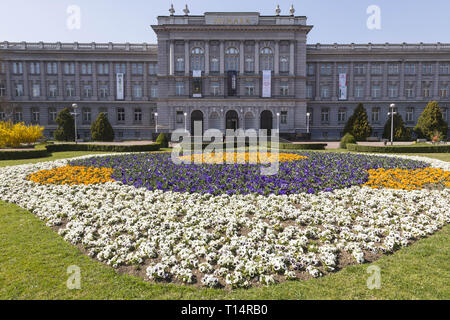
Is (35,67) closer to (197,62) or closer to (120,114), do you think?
(120,114)

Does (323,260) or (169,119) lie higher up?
(169,119)

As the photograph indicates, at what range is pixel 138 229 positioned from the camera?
7.93m

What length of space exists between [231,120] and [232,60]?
10.5 metres

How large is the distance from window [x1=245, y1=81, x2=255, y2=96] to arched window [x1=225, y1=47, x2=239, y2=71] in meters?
3.22

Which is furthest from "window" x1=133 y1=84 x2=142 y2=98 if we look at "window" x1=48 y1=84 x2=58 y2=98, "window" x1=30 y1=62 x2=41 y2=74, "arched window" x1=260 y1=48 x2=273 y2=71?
"arched window" x1=260 y1=48 x2=273 y2=71

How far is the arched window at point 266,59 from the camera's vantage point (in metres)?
51.6

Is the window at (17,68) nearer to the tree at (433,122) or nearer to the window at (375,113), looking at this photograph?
the window at (375,113)

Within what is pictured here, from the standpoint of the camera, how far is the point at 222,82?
51875 mm

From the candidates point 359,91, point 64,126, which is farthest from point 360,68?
point 64,126
